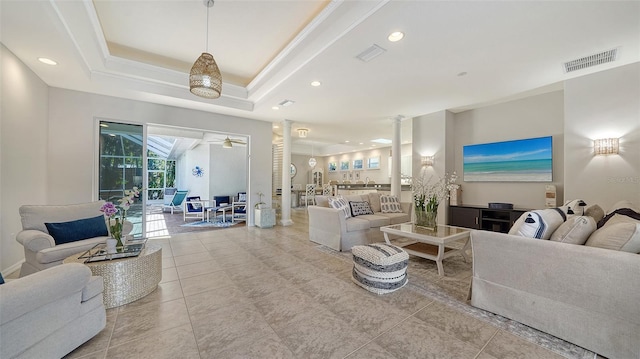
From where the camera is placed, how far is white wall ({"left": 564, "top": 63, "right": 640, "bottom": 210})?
329cm

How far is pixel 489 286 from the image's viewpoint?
2.10 meters

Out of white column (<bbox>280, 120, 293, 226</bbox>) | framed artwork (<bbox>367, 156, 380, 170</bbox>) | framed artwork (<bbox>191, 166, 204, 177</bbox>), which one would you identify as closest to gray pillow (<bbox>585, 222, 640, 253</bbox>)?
white column (<bbox>280, 120, 293, 226</bbox>)

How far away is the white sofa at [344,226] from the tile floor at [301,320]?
28.5 inches

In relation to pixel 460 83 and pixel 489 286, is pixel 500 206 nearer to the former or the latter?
pixel 460 83

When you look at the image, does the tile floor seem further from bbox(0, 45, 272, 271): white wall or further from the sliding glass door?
the sliding glass door

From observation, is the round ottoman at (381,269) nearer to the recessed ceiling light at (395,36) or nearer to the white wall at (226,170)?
the recessed ceiling light at (395,36)

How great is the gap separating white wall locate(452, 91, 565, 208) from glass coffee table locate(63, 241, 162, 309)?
612 centimetres

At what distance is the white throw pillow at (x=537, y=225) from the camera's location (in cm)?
196

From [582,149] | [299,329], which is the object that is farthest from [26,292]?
[582,149]

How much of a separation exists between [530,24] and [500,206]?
11.4 ft

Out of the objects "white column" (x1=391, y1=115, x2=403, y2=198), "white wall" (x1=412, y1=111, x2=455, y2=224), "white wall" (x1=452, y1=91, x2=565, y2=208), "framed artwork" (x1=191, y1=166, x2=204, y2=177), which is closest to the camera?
"white wall" (x1=452, y1=91, x2=565, y2=208)

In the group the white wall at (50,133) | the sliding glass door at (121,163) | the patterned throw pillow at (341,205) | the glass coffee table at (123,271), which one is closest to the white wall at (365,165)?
the patterned throw pillow at (341,205)

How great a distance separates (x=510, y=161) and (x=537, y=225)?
12.2ft

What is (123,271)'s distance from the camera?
224cm
